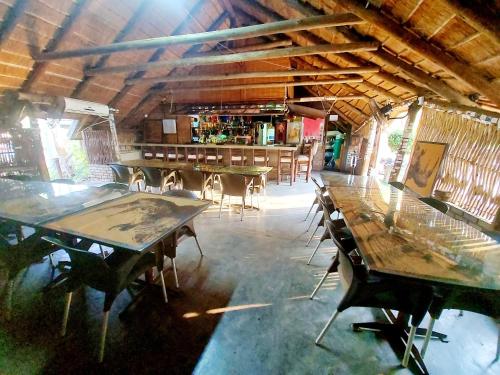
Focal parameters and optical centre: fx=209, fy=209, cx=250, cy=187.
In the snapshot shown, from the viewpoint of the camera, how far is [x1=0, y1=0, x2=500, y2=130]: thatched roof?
234 centimetres

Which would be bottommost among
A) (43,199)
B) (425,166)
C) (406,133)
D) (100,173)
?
(100,173)

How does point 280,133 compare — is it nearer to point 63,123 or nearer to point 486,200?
point 486,200

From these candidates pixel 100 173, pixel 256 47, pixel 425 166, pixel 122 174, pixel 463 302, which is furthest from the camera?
pixel 100 173

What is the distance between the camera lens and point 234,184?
3.93 metres

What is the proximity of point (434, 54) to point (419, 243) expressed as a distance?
2.45 m

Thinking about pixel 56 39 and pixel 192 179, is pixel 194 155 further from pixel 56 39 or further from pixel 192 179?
pixel 56 39

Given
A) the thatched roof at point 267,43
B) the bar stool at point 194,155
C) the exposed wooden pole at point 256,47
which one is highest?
the exposed wooden pole at point 256,47

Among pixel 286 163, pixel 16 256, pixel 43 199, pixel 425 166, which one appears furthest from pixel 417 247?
pixel 286 163

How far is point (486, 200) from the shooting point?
2.72 metres

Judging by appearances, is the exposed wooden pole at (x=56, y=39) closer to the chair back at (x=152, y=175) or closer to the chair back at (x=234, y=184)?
the chair back at (x=152, y=175)

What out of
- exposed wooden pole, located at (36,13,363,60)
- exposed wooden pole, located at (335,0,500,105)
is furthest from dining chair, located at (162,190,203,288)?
exposed wooden pole, located at (335,0,500,105)

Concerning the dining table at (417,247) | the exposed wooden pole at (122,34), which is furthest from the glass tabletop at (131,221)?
the exposed wooden pole at (122,34)

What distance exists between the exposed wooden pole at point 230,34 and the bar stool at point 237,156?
3.98m

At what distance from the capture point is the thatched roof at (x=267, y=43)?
2342 mm
